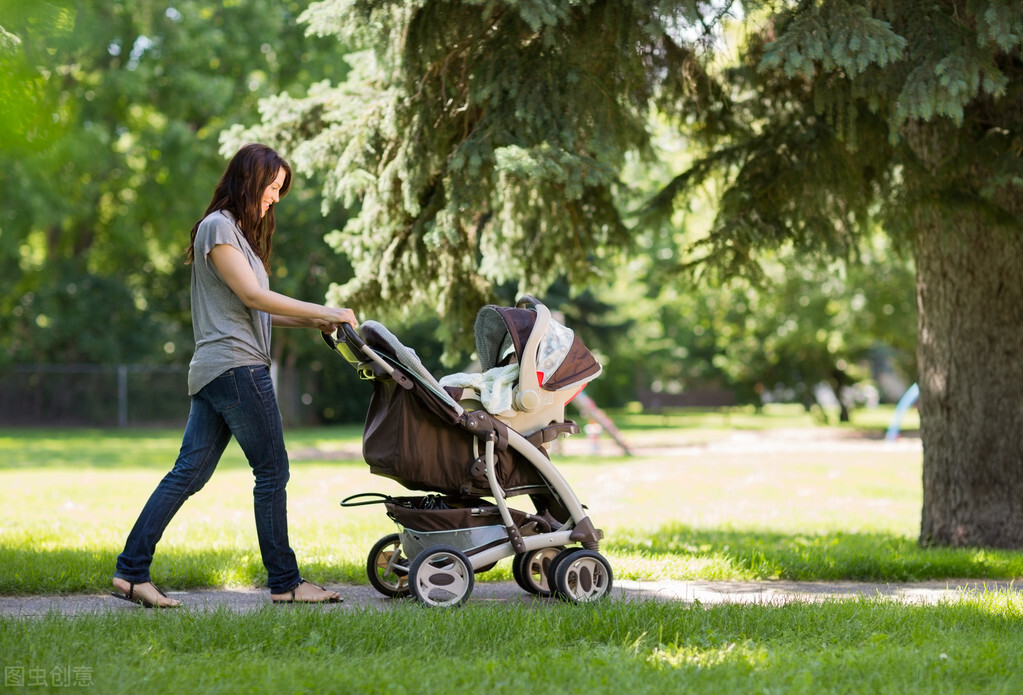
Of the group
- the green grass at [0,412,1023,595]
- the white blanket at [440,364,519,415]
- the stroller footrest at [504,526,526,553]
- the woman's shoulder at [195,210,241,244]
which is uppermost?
the woman's shoulder at [195,210,241,244]

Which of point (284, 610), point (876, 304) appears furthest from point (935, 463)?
point (876, 304)

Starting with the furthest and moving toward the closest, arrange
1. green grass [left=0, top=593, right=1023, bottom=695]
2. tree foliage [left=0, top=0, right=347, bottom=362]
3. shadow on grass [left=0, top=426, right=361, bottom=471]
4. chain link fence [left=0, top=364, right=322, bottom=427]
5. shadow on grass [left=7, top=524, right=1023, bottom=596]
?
1. chain link fence [left=0, top=364, right=322, bottom=427]
2. tree foliage [left=0, top=0, right=347, bottom=362]
3. shadow on grass [left=0, top=426, right=361, bottom=471]
4. shadow on grass [left=7, top=524, right=1023, bottom=596]
5. green grass [left=0, top=593, right=1023, bottom=695]

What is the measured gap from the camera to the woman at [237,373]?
4551 mm

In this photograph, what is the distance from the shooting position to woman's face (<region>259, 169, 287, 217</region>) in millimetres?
4768

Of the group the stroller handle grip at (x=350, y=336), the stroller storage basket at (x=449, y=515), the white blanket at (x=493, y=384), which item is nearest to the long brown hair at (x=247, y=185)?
the stroller handle grip at (x=350, y=336)

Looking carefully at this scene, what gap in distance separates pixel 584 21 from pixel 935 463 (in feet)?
12.8

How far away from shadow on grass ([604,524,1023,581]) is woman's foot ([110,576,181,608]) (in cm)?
291

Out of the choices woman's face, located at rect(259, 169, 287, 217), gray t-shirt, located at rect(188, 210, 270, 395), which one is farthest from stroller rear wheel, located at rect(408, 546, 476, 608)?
woman's face, located at rect(259, 169, 287, 217)

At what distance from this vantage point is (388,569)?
16.8 feet

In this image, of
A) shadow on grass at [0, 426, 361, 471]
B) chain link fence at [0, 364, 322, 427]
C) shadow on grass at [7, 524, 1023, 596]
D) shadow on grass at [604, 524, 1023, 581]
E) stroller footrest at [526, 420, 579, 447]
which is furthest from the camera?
chain link fence at [0, 364, 322, 427]

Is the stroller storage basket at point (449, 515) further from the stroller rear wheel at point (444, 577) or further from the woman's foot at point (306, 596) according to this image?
the woman's foot at point (306, 596)

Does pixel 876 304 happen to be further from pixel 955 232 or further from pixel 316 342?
pixel 955 232

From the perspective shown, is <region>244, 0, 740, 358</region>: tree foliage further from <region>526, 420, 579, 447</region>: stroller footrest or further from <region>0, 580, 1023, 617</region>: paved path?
<region>0, 580, 1023, 617</region>: paved path

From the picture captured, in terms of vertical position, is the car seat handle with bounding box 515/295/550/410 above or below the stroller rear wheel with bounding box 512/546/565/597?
above
